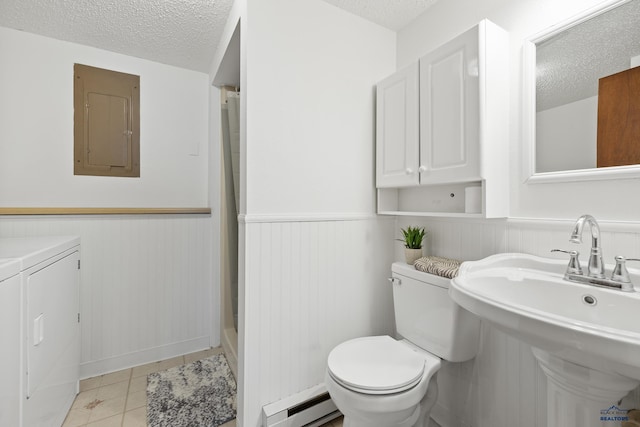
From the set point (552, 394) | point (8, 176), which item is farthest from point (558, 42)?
point (8, 176)

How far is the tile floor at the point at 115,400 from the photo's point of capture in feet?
4.98

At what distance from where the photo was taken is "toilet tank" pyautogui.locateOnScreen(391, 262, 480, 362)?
1.25 metres

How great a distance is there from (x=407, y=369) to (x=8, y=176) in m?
2.57

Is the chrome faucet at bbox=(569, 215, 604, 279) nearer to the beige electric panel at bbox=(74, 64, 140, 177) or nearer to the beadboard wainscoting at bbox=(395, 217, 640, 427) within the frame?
the beadboard wainscoting at bbox=(395, 217, 640, 427)

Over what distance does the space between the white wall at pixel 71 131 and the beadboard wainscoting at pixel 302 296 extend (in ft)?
4.13

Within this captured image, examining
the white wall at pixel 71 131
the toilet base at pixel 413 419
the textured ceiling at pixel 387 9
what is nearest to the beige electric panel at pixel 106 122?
the white wall at pixel 71 131

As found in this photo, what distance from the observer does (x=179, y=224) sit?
2.21 meters

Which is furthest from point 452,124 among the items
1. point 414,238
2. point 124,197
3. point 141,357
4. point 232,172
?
point 141,357

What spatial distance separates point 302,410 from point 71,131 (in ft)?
7.59

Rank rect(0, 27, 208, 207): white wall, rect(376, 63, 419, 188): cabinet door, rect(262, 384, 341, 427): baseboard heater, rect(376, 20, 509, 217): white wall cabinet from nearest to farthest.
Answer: rect(376, 20, 509, 217): white wall cabinet < rect(262, 384, 341, 427): baseboard heater < rect(376, 63, 419, 188): cabinet door < rect(0, 27, 208, 207): white wall

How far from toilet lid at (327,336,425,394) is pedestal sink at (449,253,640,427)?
0.44 m

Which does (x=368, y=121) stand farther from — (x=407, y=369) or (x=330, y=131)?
(x=407, y=369)

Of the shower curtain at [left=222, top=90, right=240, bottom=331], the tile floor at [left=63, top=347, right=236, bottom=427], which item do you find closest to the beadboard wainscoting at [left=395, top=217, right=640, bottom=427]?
the tile floor at [left=63, top=347, right=236, bottom=427]

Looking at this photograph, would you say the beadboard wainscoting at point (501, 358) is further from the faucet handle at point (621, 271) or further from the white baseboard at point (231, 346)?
the white baseboard at point (231, 346)
